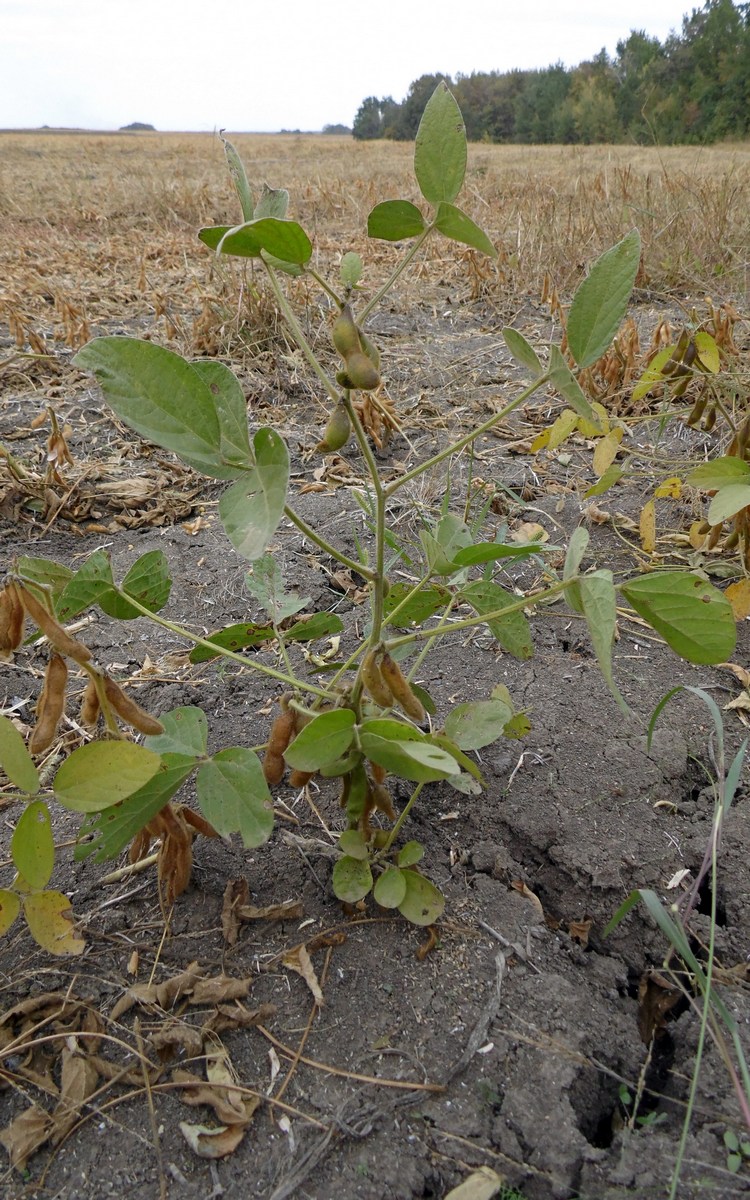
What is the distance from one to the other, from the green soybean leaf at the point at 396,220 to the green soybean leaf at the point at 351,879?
2.54 feet

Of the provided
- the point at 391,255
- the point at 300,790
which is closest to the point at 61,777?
the point at 300,790

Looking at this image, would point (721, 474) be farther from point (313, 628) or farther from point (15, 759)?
point (15, 759)

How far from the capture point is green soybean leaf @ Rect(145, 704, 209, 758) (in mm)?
975

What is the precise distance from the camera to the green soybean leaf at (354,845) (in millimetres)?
993

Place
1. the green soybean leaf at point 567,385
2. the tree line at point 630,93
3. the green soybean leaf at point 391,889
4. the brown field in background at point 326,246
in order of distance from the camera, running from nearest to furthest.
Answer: the green soybean leaf at point 567,385 < the green soybean leaf at point 391,889 < the brown field in background at point 326,246 < the tree line at point 630,93

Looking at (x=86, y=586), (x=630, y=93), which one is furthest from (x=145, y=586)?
(x=630, y=93)

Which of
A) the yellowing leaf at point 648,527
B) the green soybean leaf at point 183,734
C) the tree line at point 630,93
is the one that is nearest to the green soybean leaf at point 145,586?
the green soybean leaf at point 183,734

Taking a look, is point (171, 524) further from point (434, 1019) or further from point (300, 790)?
point (434, 1019)

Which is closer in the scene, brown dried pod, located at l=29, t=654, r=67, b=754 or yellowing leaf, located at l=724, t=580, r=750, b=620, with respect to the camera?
brown dried pod, located at l=29, t=654, r=67, b=754

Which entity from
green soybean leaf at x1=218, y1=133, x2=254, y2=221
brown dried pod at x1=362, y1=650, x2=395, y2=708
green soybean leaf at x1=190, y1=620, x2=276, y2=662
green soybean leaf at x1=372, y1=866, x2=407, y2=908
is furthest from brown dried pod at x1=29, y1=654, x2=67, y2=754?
green soybean leaf at x1=218, y1=133, x2=254, y2=221

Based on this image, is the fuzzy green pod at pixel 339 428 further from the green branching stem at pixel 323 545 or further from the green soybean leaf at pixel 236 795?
the green soybean leaf at pixel 236 795

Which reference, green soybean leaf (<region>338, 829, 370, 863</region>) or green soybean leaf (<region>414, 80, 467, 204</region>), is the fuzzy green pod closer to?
green soybean leaf (<region>414, 80, 467, 204</region>)

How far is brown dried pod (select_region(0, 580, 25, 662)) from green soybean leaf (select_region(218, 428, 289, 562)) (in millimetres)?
282

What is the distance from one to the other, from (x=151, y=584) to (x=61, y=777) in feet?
1.02
